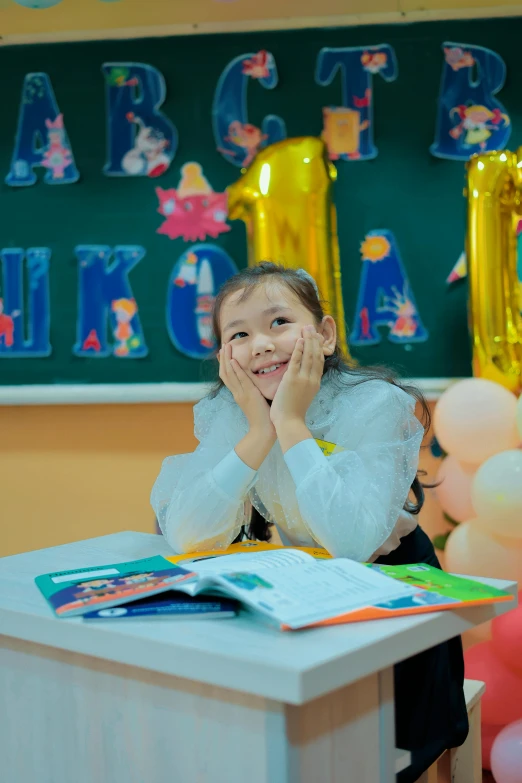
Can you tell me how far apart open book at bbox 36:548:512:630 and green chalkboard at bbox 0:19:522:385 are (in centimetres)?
141

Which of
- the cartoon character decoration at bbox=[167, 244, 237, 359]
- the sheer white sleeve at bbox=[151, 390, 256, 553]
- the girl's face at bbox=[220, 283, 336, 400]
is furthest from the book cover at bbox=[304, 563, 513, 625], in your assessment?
the cartoon character decoration at bbox=[167, 244, 237, 359]

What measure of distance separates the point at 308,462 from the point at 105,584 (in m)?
0.40

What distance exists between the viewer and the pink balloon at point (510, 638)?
70.7 inches

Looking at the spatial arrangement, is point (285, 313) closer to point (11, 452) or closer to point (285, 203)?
point (285, 203)

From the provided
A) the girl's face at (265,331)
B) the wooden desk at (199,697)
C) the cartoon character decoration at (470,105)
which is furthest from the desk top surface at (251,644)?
the cartoon character decoration at (470,105)

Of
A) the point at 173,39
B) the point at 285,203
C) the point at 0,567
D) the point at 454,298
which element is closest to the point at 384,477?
the point at 0,567

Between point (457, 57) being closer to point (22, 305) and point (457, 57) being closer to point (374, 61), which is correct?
point (374, 61)

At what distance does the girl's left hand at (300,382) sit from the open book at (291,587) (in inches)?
12.9

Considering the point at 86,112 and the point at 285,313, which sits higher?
the point at 86,112

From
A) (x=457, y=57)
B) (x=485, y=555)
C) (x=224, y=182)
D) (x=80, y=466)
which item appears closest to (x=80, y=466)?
A: (x=80, y=466)

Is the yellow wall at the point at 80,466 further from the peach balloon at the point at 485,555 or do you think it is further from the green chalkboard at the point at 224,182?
the peach balloon at the point at 485,555

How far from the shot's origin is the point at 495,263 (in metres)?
2.02

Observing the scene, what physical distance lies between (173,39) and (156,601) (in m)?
2.01

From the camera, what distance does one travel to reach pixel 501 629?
5.98 feet
